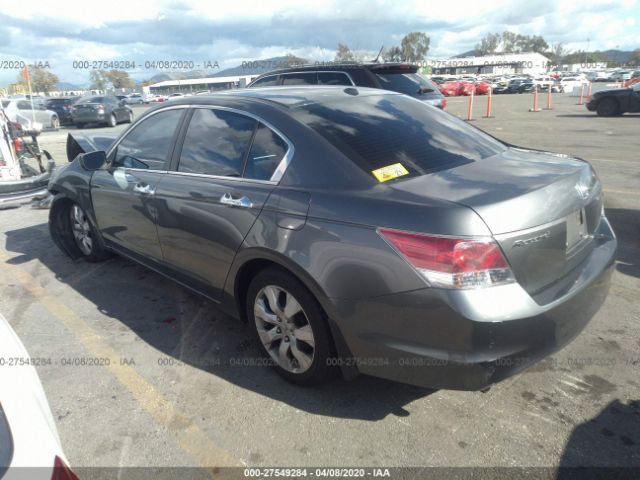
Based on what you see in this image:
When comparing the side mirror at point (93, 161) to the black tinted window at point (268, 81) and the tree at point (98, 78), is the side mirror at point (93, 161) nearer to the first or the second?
the black tinted window at point (268, 81)

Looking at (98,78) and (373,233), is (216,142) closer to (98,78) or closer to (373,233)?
(373,233)

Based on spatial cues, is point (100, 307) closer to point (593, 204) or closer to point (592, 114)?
point (593, 204)

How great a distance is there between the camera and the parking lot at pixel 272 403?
2432 millimetres

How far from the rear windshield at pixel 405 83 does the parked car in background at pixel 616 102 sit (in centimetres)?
1222

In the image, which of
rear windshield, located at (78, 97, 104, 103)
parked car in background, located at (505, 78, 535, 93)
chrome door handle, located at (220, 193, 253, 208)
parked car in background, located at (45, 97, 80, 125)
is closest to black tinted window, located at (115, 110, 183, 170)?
chrome door handle, located at (220, 193, 253, 208)

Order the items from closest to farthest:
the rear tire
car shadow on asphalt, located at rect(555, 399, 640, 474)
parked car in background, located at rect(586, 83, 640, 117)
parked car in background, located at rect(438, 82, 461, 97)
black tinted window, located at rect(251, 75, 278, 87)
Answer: car shadow on asphalt, located at rect(555, 399, 640, 474) < black tinted window, located at rect(251, 75, 278, 87) < parked car in background, located at rect(586, 83, 640, 117) < the rear tire < parked car in background, located at rect(438, 82, 461, 97)

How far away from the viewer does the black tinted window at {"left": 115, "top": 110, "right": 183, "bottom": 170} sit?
3695mm

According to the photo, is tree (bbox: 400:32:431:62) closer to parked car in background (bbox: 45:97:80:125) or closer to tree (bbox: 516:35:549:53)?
tree (bbox: 516:35:549:53)

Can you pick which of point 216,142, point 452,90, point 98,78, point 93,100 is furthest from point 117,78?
point 216,142

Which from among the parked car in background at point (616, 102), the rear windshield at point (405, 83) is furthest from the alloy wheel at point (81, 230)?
the parked car in background at point (616, 102)

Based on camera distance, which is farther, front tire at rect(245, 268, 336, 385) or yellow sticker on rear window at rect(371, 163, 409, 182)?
front tire at rect(245, 268, 336, 385)

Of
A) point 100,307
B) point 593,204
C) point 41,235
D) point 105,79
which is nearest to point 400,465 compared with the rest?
point 593,204

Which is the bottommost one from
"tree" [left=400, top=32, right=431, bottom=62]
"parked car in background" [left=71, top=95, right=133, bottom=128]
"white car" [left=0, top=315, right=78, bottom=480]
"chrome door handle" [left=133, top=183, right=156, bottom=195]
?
"white car" [left=0, top=315, right=78, bottom=480]

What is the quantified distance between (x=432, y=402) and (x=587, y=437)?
2.56ft
